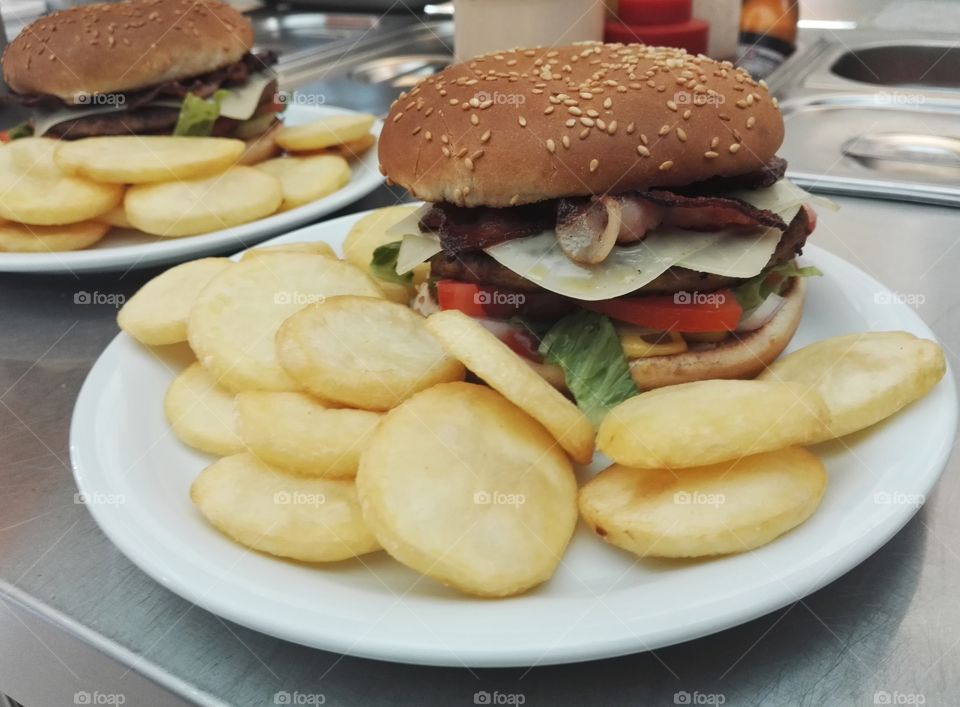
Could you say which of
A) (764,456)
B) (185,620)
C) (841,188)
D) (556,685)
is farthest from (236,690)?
(841,188)

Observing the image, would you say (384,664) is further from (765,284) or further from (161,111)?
(161,111)

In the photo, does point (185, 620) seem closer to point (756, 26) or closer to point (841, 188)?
point (841, 188)

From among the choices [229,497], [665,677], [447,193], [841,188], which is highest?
[447,193]

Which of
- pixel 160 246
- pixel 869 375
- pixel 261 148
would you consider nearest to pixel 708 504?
pixel 869 375

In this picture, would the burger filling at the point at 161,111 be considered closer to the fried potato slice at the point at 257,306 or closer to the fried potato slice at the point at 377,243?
the fried potato slice at the point at 377,243

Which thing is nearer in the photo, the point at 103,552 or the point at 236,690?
the point at 236,690

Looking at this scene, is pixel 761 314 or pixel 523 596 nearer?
pixel 523 596
